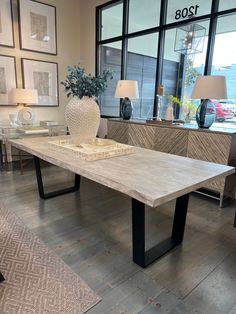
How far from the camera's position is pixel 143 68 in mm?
4117

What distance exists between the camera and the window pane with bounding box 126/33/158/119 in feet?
12.8

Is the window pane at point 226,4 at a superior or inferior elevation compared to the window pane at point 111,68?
superior

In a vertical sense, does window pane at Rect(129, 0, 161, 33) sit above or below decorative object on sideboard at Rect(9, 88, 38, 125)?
above

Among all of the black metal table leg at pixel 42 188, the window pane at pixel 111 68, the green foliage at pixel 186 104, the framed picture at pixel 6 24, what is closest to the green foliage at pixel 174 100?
the green foliage at pixel 186 104

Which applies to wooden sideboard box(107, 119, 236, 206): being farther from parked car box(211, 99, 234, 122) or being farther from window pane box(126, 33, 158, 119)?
window pane box(126, 33, 158, 119)

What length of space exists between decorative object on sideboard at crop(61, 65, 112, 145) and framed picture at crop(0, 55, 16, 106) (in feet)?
6.87

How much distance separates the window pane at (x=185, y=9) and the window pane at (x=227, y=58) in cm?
29

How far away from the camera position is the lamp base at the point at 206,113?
274cm

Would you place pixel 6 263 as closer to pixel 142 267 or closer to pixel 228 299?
pixel 142 267

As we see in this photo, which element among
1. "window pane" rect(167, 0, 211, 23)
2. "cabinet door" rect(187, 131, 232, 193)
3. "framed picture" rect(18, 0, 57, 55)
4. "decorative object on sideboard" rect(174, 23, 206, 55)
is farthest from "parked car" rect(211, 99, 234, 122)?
"framed picture" rect(18, 0, 57, 55)

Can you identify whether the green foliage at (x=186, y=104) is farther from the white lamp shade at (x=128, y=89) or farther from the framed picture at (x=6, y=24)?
the framed picture at (x=6, y=24)

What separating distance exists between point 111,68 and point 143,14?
1.09 metres

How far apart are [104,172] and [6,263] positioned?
3.25 ft

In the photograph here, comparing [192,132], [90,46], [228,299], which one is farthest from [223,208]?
[90,46]
